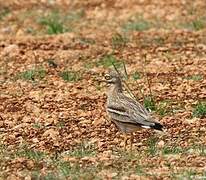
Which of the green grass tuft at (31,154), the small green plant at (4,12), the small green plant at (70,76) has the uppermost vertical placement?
the small green plant at (4,12)

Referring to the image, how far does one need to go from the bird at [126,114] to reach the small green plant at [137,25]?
5.23 meters

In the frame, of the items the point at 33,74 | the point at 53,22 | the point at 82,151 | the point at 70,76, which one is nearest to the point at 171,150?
the point at 82,151

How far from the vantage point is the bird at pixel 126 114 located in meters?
8.80

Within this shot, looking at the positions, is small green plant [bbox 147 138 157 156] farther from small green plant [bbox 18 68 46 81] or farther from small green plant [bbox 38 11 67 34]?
small green plant [bbox 38 11 67 34]

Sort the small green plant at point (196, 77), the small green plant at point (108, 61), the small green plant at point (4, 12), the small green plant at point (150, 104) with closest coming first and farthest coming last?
the small green plant at point (150, 104) → the small green plant at point (196, 77) → the small green plant at point (108, 61) → the small green plant at point (4, 12)

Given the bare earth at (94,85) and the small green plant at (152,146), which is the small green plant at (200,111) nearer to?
the bare earth at (94,85)

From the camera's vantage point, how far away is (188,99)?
10555 millimetres

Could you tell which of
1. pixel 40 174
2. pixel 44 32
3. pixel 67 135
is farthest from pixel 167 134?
pixel 44 32

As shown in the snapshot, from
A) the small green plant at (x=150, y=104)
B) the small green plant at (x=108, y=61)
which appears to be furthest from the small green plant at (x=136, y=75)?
the small green plant at (x=150, y=104)

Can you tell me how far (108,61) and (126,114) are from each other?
11.7ft

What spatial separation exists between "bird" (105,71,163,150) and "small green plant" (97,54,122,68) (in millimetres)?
2756

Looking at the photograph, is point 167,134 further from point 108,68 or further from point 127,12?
point 127,12

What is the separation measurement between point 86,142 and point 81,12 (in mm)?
7578

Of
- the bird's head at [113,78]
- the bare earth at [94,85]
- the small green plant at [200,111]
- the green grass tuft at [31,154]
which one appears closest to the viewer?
the bare earth at [94,85]
